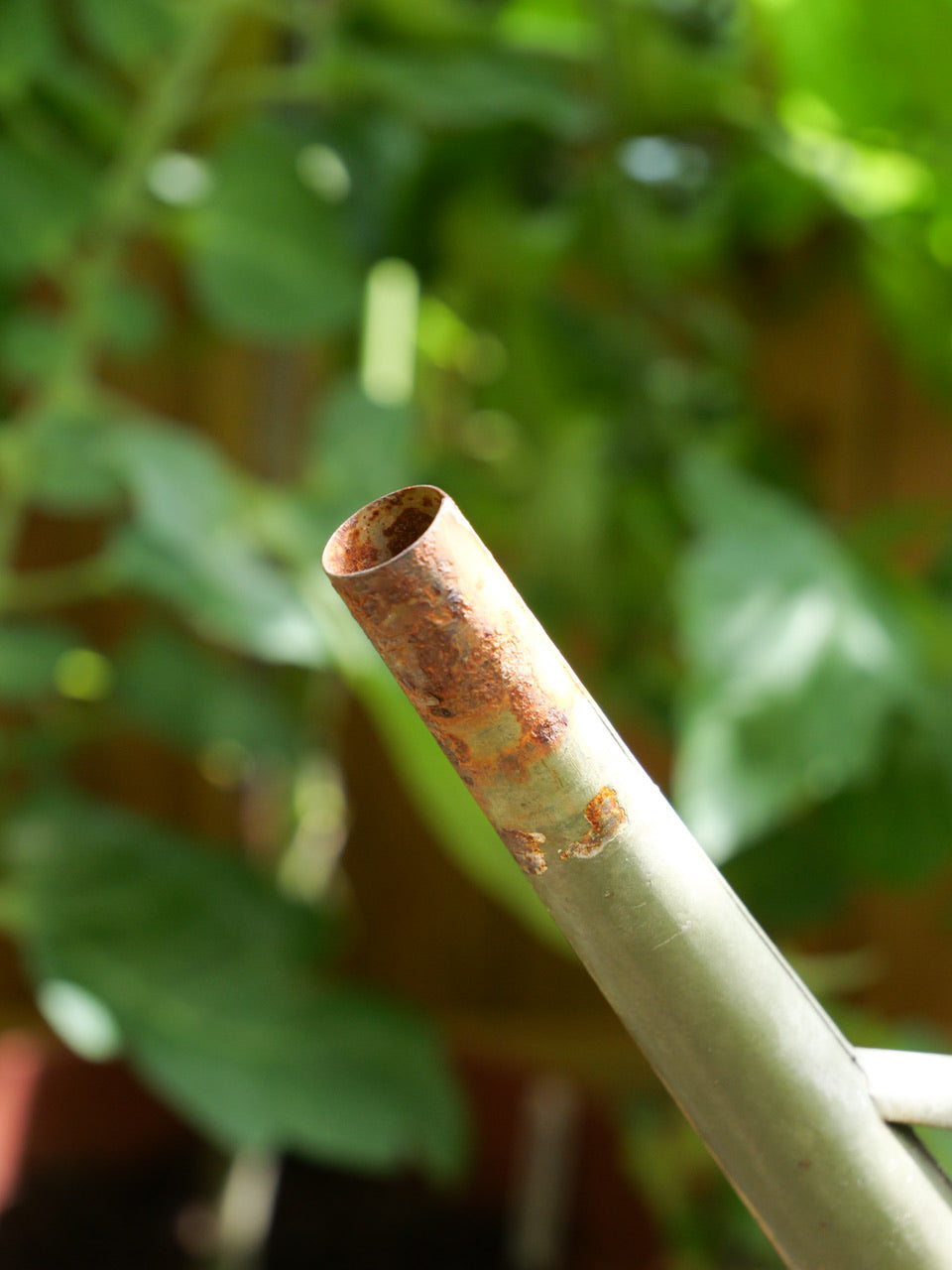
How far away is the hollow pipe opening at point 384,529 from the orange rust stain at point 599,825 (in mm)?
23

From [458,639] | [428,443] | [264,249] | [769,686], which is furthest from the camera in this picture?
[428,443]

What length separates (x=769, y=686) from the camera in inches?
10.8

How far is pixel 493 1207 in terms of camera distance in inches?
19.6

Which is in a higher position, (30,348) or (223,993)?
(30,348)

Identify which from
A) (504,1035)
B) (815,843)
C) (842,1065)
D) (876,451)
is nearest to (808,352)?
(876,451)

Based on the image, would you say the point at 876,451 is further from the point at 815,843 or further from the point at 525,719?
the point at 525,719

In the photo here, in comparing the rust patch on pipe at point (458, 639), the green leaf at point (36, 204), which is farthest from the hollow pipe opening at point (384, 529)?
the green leaf at point (36, 204)

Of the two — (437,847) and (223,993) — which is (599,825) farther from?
(437,847)

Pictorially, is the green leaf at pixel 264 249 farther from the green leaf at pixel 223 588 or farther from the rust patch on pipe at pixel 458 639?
the rust patch on pipe at pixel 458 639

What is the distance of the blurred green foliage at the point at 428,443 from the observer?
304 mm

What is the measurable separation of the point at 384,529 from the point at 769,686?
207mm

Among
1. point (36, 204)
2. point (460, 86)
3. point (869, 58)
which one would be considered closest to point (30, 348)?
point (36, 204)

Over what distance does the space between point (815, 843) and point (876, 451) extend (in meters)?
0.19

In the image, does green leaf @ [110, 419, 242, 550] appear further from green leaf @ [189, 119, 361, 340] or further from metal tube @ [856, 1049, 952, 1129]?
metal tube @ [856, 1049, 952, 1129]
